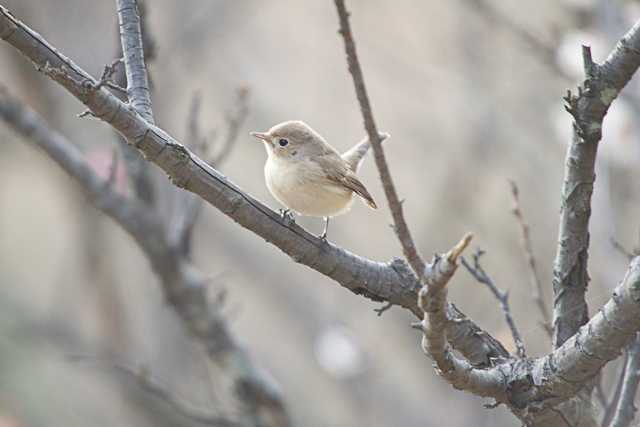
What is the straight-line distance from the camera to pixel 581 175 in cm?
161

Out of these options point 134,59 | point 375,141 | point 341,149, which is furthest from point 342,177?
point 341,149

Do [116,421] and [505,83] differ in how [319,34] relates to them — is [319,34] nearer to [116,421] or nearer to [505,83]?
[505,83]

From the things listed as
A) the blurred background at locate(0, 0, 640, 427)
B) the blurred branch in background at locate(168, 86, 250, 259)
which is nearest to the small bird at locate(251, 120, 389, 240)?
the blurred branch in background at locate(168, 86, 250, 259)

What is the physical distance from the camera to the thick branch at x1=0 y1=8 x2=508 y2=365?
54.1 inches

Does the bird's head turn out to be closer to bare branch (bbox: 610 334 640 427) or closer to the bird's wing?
the bird's wing

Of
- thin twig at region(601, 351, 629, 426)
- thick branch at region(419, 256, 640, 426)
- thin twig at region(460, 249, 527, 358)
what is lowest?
thick branch at region(419, 256, 640, 426)

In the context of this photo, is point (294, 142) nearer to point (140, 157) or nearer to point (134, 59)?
point (140, 157)

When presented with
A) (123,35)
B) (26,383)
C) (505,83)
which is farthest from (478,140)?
(123,35)

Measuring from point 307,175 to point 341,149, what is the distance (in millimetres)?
3948

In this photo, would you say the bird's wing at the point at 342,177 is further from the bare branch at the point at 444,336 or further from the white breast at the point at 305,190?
the bare branch at the point at 444,336

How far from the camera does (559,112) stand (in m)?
4.80

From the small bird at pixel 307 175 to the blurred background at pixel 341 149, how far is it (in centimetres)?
154

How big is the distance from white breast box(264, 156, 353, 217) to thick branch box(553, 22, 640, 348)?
770 mm

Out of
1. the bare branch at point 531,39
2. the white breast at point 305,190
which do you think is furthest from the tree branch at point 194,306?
the bare branch at point 531,39
